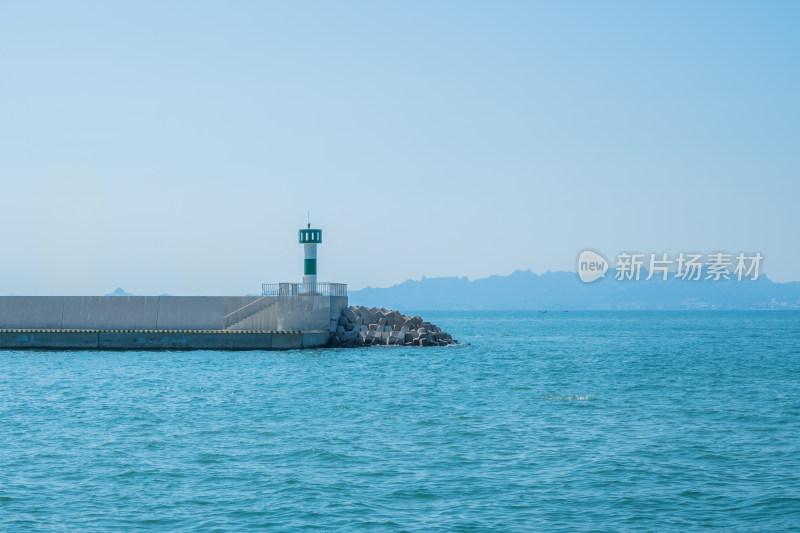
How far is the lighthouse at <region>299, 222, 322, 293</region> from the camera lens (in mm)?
45500

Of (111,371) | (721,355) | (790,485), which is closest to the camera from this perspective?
(790,485)

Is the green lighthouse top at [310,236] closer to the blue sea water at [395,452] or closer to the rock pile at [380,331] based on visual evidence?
the rock pile at [380,331]

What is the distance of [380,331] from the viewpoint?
49.4 meters

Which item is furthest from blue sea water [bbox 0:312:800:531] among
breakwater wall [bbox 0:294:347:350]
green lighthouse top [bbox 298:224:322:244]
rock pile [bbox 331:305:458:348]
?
green lighthouse top [bbox 298:224:322:244]

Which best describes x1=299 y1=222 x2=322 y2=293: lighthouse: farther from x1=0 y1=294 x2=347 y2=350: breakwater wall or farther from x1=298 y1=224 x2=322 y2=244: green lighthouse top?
x1=0 y1=294 x2=347 y2=350: breakwater wall

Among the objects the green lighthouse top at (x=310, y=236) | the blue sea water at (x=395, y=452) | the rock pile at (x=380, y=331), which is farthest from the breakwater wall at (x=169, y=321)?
the blue sea water at (x=395, y=452)

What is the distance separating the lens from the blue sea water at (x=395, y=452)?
1285 centimetres

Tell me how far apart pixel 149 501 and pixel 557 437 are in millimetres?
9428

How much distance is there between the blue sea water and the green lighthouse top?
1347cm

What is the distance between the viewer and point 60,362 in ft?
129

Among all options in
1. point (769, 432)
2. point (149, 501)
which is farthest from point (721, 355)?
point (149, 501)

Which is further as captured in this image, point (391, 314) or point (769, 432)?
point (391, 314)

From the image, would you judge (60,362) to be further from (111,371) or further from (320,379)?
(320,379)

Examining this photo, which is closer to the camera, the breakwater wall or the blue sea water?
the blue sea water
